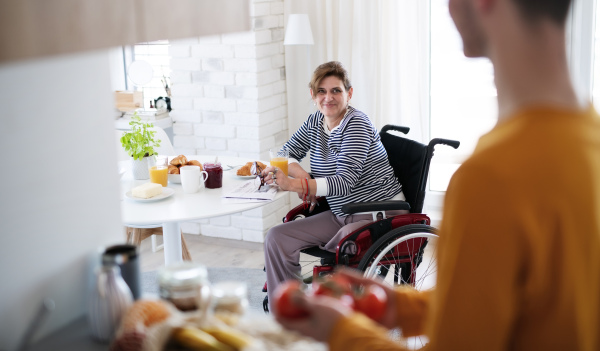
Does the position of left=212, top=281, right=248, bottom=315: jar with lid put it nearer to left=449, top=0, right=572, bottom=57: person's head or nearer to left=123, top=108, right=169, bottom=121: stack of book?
left=449, top=0, right=572, bottom=57: person's head

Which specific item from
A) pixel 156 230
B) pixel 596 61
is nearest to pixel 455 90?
pixel 596 61

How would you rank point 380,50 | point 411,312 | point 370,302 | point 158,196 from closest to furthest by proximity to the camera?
point 370,302, point 411,312, point 158,196, point 380,50

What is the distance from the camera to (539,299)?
981mm

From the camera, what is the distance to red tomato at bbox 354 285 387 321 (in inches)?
48.4

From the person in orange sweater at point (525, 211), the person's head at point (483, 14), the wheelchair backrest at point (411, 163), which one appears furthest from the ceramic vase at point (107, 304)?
the wheelchair backrest at point (411, 163)

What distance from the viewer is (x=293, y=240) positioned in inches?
115

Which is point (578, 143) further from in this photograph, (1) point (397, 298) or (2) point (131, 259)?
(2) point (131, 259)

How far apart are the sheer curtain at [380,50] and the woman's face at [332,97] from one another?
102cm

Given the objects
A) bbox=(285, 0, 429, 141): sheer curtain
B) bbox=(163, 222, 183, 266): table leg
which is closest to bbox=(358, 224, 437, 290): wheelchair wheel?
bbox=(163, 222, 183, 266): table leg

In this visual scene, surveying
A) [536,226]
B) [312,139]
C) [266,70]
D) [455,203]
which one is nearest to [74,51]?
[455,203]

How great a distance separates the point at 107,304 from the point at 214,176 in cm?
157

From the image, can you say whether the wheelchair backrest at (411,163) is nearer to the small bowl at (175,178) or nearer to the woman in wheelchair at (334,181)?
the woman in wheelchair at (334,181)

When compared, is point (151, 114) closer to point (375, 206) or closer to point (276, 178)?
point (276, 178)

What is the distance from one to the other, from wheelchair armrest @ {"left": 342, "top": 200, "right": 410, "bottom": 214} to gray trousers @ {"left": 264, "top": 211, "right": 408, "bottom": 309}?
200 mm
